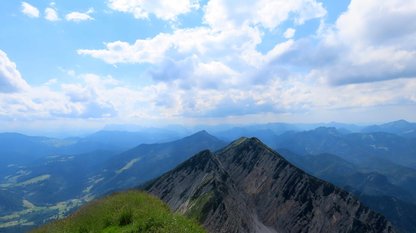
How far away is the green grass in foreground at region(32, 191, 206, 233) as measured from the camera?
916 inches

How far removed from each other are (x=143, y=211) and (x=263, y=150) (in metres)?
143

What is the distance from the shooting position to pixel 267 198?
147625 millimetres

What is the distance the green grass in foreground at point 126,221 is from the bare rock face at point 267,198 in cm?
7579

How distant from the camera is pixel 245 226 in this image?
114m

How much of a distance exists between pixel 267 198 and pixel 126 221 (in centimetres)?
12558

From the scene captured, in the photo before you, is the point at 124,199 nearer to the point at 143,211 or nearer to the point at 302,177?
the point at 143,211

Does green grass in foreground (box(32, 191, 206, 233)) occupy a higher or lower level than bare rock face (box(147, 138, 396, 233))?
higher

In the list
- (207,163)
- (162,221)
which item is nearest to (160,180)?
(207,163)

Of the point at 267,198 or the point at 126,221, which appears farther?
the point at 267,198

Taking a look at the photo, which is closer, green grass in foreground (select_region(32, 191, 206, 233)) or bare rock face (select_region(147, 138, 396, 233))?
green grass in foreground (select_region(32, 191, 206, 233))

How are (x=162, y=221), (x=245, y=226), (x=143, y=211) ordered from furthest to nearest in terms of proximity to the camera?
(x=245, y=226) < (x=143, y=211) < (x=162, y=221)

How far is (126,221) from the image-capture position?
92.3 feet

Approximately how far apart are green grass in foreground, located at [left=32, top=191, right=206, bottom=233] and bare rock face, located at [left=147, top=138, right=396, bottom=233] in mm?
75789

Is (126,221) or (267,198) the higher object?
(126,221)
